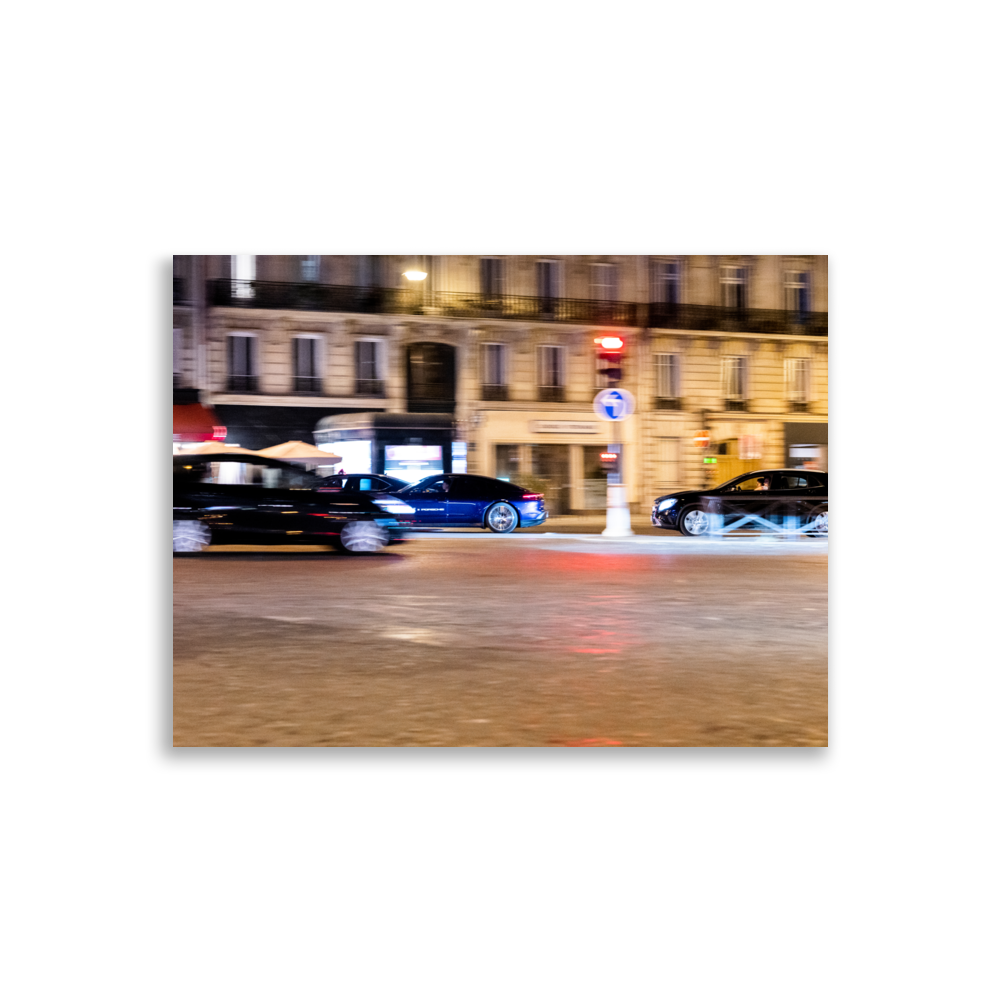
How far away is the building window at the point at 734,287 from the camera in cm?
3728

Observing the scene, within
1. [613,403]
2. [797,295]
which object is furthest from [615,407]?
[797,295]

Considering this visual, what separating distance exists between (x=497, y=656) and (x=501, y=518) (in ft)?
50.5

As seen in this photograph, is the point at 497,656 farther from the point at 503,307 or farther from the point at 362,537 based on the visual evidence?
the point at 503,307

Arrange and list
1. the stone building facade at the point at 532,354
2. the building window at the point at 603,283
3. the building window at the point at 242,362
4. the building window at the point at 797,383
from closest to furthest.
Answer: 1. the building window at the point at 242,362
2. the stone building facade at the point at 532,354
3. the building window at the point at 603,283
4. the building window at the point at 797,383

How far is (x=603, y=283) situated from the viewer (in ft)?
117

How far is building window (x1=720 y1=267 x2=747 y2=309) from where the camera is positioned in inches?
1468

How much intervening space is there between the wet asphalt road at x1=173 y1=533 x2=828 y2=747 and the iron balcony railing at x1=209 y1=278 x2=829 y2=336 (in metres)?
18.6

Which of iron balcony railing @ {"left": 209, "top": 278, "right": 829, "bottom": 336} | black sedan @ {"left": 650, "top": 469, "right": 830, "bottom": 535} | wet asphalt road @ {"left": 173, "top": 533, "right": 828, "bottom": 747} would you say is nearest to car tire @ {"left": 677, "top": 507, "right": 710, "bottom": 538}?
black sedan @ {"left": 650, "top": 469, "right": 830, "bottom": 535}

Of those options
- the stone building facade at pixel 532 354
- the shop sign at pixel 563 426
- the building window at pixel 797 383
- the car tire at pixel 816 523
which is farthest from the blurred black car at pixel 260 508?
the building window at pixel 797 383

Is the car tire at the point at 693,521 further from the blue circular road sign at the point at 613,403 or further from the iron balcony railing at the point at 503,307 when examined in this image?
the iron balcony railing at the point at 503,307

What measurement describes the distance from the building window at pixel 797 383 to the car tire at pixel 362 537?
23713 millimetres
